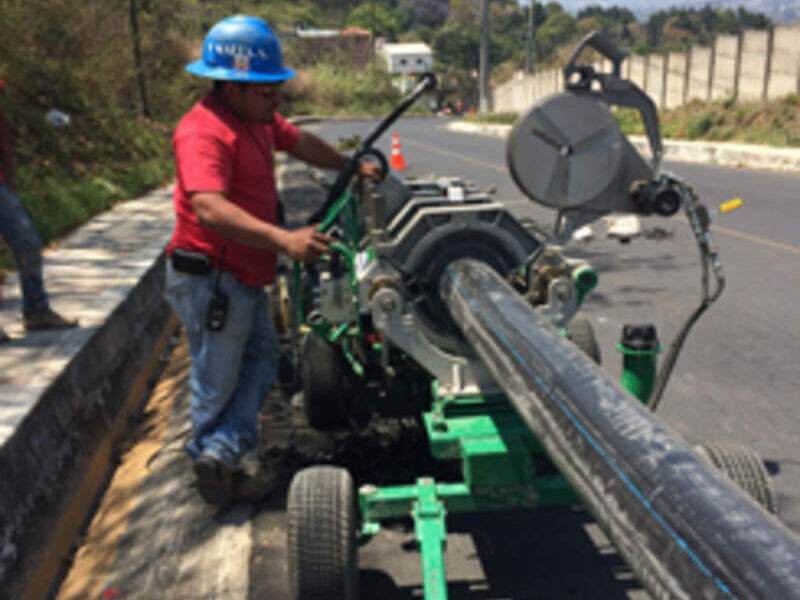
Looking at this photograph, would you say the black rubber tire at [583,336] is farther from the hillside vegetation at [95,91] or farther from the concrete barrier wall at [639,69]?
the concrete barrier wall at [639,69]

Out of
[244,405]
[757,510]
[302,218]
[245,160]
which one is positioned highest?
[245,160]

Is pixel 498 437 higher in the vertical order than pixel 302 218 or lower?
higher

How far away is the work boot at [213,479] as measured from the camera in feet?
11.6

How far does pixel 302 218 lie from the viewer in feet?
39.8

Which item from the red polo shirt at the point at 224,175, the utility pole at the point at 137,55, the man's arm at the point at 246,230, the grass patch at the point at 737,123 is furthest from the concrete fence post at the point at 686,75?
the man's arm at the point at 246,230

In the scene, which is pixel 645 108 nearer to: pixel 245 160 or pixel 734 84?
pixel 245 160

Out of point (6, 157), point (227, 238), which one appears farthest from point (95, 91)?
point (227, 238)

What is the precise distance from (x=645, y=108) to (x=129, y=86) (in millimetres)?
19064

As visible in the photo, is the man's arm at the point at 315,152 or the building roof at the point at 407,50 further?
the building roof at the point at 407,50

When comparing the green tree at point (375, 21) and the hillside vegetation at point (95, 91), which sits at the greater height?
the green tree at point (375, 21)

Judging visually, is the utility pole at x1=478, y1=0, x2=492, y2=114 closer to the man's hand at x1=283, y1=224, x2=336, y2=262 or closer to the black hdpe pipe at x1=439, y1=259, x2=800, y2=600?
the man's hand at x1=283, y1=224, x2=336, y2=262

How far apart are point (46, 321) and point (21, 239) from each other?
1.94ft

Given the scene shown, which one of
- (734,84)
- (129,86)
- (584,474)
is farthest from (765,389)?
(734,84)

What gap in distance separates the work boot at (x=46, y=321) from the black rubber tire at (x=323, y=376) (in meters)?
1.96
